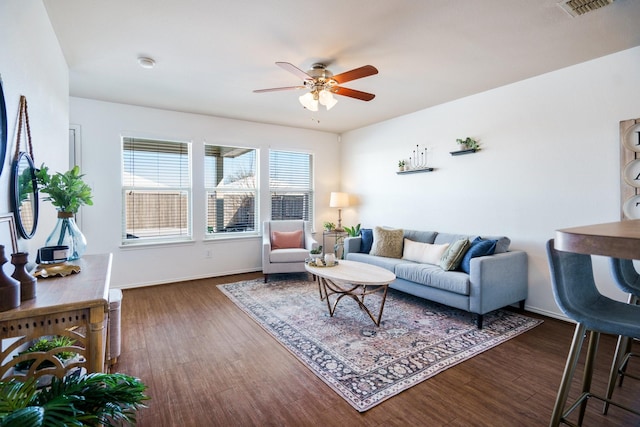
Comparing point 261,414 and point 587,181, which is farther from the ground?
point 587,181

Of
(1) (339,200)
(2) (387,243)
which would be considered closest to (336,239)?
(1) (339,200)

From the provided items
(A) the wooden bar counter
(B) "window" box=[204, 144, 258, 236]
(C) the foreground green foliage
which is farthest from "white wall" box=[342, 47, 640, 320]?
(C) the foreground green foliage

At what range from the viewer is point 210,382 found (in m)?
2.14

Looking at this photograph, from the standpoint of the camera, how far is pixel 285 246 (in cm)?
493

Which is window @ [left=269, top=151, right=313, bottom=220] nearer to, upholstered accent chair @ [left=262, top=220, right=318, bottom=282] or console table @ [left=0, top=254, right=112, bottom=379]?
upholstered accent chair @ [left=262, top=220, right=318, bottom=282]

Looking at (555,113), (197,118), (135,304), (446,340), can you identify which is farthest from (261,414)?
(197,118)

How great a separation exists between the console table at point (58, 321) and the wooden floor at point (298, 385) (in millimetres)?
766

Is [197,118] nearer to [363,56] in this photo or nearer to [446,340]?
[363,56]

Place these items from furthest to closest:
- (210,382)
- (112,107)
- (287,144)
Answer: (287,144) < (112,107) < (210,382)

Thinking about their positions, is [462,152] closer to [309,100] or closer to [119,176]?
[309,100]

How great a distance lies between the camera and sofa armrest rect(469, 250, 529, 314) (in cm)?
296

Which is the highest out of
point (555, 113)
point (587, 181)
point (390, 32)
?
point (390, 32)

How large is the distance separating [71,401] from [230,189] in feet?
15.0

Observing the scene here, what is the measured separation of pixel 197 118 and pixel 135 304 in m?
2.79
